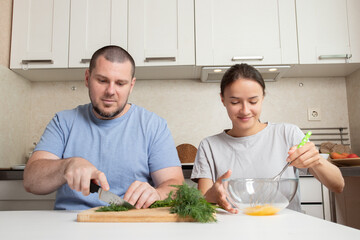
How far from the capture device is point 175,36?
7.30 feet

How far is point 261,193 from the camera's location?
0.73 meters

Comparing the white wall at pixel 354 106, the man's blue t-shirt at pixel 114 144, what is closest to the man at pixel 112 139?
the man's blue t-shirt at pixel 114 144

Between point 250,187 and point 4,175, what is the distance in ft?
5.07

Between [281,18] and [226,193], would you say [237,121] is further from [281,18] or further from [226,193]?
[281,18]

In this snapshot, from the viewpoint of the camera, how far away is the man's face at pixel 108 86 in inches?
50.2

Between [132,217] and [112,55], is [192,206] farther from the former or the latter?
[112,55]

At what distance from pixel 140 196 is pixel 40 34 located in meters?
1.83

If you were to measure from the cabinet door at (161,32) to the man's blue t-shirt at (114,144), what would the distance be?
938mm

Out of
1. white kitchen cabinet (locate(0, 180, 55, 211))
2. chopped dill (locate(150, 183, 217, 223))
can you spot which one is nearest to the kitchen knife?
chopped dill (locate(150, 183, 217, 223))

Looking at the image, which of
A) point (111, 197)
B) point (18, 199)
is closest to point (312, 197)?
point (111, 197)

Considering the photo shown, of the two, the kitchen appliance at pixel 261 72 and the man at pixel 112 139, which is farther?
the kitchen appliance at pixel 261 72

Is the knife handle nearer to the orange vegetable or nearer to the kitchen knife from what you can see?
the kitchen knife

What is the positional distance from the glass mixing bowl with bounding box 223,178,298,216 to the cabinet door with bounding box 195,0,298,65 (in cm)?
152

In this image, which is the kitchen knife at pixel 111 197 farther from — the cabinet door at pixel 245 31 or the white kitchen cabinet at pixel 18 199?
the cabinet door at pixel 245 31
